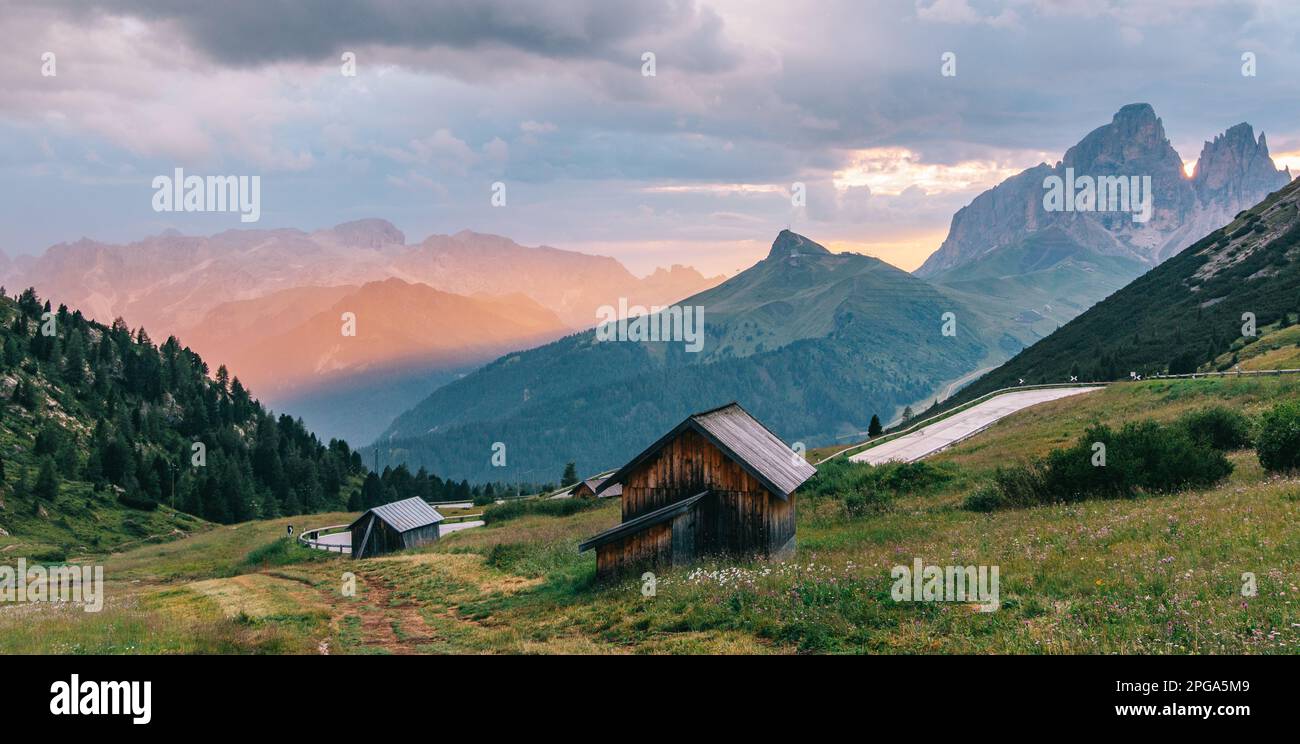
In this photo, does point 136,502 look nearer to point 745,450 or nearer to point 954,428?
point 954,428

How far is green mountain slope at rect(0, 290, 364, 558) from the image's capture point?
308ft

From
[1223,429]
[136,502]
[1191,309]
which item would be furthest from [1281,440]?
[136,502]

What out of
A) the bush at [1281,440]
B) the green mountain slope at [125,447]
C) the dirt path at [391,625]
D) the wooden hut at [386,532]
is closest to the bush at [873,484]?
the bush at [1281,440]

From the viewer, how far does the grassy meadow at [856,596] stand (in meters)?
13.7

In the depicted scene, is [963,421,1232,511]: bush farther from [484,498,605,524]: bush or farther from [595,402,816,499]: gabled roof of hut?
[484,498,605,524]: bush

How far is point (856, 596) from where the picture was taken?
17594 mm

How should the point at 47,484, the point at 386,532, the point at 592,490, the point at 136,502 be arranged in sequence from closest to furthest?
1. the point at 386,532
2. the point at 592,490
3. the point at 47,484
4. the point at 136,502

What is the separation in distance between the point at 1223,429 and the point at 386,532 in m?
55.0

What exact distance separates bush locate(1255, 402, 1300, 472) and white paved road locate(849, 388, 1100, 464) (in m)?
25.6

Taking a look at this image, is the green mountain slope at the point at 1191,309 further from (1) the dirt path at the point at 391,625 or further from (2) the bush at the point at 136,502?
(2) the bush at the point at 136,502

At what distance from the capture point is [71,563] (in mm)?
70688
